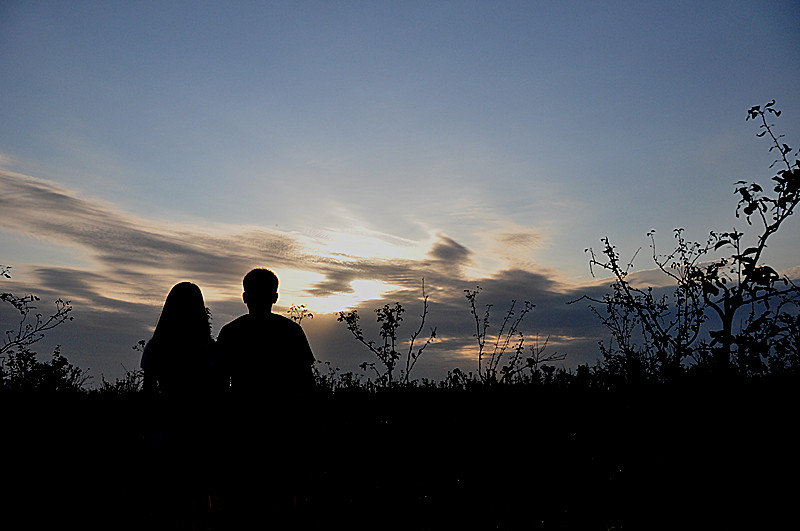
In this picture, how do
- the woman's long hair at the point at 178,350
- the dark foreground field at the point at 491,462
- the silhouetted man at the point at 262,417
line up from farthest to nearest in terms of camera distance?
the dark foreground field at the point at 491,462, the woman's long hair at the point at 178,350, the silhouetted man at the point at 262,417

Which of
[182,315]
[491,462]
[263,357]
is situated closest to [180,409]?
[182,315]

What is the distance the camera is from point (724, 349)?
7.61 metres

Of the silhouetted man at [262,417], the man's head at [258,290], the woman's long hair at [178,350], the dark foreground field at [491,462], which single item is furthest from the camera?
the dark foreground field at [491,462]

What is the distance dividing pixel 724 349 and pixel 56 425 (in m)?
8.54

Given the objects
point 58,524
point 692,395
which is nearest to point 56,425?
point 58,524

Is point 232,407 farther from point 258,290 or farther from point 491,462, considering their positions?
point 491,462

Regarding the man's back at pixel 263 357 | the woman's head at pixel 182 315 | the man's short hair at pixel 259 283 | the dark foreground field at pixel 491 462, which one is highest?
the man's short hair at pixel 259 283

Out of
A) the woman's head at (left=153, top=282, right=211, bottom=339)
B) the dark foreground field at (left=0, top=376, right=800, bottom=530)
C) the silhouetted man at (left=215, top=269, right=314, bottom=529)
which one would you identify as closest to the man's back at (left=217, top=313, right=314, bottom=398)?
the silhouetted man at (left=215, top=269, right=314, bottom=529)

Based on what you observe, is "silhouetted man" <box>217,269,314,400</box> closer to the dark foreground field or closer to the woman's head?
the woman's head

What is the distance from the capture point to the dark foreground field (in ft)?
20.5

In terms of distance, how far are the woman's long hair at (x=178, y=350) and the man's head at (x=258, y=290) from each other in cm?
59

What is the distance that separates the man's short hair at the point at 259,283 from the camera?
16.5ft

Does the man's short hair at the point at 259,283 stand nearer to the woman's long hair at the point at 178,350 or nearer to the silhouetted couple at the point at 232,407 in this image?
the silhouetted couple at the point at 232,407

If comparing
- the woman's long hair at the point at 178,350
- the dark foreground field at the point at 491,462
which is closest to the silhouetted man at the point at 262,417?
the woman's long hair at the point at 178,350
